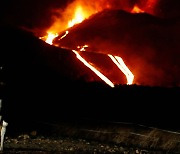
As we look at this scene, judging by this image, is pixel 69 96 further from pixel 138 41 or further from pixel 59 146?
pixel 138 41

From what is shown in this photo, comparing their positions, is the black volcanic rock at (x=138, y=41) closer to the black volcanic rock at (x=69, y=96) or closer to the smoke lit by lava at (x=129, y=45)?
the smoke lit by lava at (x=129, y=45)

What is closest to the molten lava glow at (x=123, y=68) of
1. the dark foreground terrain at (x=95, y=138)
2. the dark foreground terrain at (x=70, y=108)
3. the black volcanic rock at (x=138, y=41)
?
the black volcanic rock at (x=138, y=41)

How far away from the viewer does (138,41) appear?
20359 mm

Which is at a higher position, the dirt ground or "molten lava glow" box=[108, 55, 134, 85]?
"molten lava glow" box=[108, 55, 134, 85]

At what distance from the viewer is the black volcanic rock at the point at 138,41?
19297 mm

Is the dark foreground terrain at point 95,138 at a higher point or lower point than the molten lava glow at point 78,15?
lower

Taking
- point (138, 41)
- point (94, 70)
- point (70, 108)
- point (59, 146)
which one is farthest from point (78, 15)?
point (59, 146)

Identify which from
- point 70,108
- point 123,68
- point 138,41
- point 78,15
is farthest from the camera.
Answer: point 78,15

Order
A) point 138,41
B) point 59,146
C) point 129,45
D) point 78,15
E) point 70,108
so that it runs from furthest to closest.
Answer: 1. point 78,15
2. point 138,41
3. point 129,45
4. point 70,108
5. point 59,146

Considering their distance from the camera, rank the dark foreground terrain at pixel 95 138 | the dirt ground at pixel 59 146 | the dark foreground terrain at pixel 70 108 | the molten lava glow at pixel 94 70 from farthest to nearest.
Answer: the molten lava glow at pixel 94 70
the dark foreground terrain at pixel 70 108
the dark foreground terrain at pixel 95 138
the dirt ground at pixel 59 146

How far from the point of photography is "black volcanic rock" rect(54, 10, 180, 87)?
63.3ft

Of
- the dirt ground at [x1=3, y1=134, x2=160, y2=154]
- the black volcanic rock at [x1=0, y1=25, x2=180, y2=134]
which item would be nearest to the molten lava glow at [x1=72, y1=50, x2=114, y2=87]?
the black volcanic rock at [x1=0, y1=25, x2=180, y2=134]

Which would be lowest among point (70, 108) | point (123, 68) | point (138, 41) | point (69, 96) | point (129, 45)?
point (70, 108)

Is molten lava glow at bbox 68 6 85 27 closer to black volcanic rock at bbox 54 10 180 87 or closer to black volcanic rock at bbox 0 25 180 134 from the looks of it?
black volcanic rock at bbox 54 10 180 87
